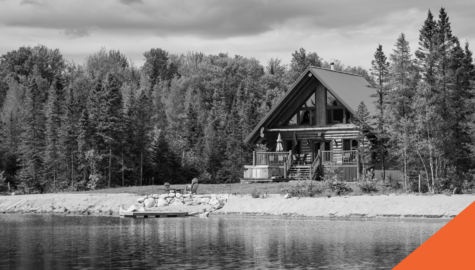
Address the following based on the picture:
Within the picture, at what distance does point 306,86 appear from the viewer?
49188 millimetres

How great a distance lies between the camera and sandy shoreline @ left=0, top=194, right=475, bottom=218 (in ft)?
103

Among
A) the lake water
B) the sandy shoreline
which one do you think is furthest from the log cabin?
the lake water

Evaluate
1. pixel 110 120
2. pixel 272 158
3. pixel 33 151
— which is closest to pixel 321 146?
pixel 272 158

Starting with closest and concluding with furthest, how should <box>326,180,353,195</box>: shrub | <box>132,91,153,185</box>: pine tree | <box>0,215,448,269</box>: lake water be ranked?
<box>0,215,448,269</box>: lake water < <box>326,180,353,195</box>: shrub < <box>132,91,153,185</box>: pine tree

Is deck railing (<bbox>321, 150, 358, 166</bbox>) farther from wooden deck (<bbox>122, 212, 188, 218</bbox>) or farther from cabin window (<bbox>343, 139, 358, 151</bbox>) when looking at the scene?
wooden deck (<bbox>122, 212, 188, 218</bbox>)

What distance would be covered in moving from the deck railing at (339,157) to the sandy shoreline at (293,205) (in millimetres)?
9212

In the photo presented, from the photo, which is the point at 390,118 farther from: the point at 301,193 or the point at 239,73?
the point at 239,73

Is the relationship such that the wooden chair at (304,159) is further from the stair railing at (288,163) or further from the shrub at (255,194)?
the shrub at (255,194)

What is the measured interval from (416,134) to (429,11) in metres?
10.1

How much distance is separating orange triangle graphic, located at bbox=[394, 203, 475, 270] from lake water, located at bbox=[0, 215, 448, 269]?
0.43 meters

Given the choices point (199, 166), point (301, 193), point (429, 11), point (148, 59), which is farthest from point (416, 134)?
point (148, 59)

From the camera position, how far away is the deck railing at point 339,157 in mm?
44831

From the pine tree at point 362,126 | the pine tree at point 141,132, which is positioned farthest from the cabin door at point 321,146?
the pine tree at point 141,132

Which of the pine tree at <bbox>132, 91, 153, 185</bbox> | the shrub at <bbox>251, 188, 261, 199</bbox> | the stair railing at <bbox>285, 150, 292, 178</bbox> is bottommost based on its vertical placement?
the shrub at <bbox>251, 188, 261, 199</bbox>
